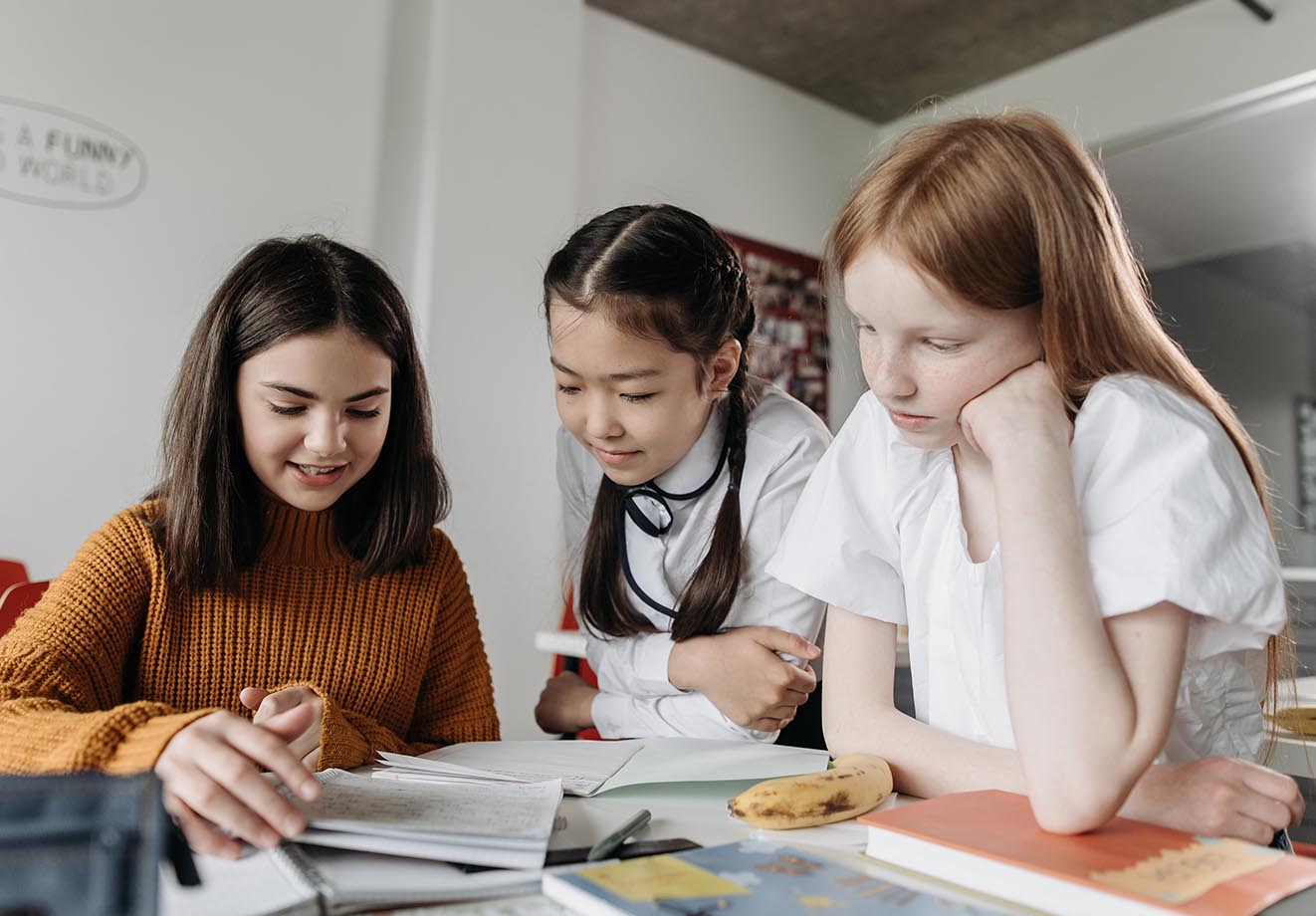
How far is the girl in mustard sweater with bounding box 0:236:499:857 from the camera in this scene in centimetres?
105

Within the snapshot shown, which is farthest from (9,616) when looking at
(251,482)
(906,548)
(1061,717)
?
(1061,717)

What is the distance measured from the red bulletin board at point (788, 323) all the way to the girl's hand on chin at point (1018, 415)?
3.03 meters

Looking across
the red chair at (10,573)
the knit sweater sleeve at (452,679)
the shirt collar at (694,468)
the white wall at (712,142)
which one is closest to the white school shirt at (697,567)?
the shirt collar at (694,468)

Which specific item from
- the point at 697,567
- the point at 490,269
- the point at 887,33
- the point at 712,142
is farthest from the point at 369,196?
the point at 697,567

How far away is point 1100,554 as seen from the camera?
741mm

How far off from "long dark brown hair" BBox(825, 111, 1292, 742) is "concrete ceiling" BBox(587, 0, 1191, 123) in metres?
2.86

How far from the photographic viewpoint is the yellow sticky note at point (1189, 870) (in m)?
0.55

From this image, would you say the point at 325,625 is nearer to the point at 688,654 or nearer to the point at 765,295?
the point at 688,654

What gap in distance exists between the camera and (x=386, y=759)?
2.97 ft

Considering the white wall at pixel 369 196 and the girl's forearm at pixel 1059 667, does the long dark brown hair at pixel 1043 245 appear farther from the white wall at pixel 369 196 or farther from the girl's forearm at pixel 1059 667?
the white wall at pixel 369 196

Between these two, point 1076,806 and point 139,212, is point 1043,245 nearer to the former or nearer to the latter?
point 1076,806

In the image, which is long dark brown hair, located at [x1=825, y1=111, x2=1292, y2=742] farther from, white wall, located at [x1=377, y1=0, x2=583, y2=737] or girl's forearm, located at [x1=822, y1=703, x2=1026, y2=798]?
white wall, located at [x1=377, y1=0, x2=583, y2=737]

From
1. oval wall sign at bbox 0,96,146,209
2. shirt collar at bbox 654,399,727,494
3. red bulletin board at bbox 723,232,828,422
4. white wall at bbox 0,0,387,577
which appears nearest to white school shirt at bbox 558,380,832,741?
shirt collar at bbox 654,399,727,494

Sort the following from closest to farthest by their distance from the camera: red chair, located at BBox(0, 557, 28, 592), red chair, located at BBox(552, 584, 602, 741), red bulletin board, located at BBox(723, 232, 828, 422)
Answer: red chair, located at BBox(0, 557, 28, 592) < red chair, located at BBox(552, 584, 602, 741) < red bulletin board, located at BBox(723, 232, 828, 422)
